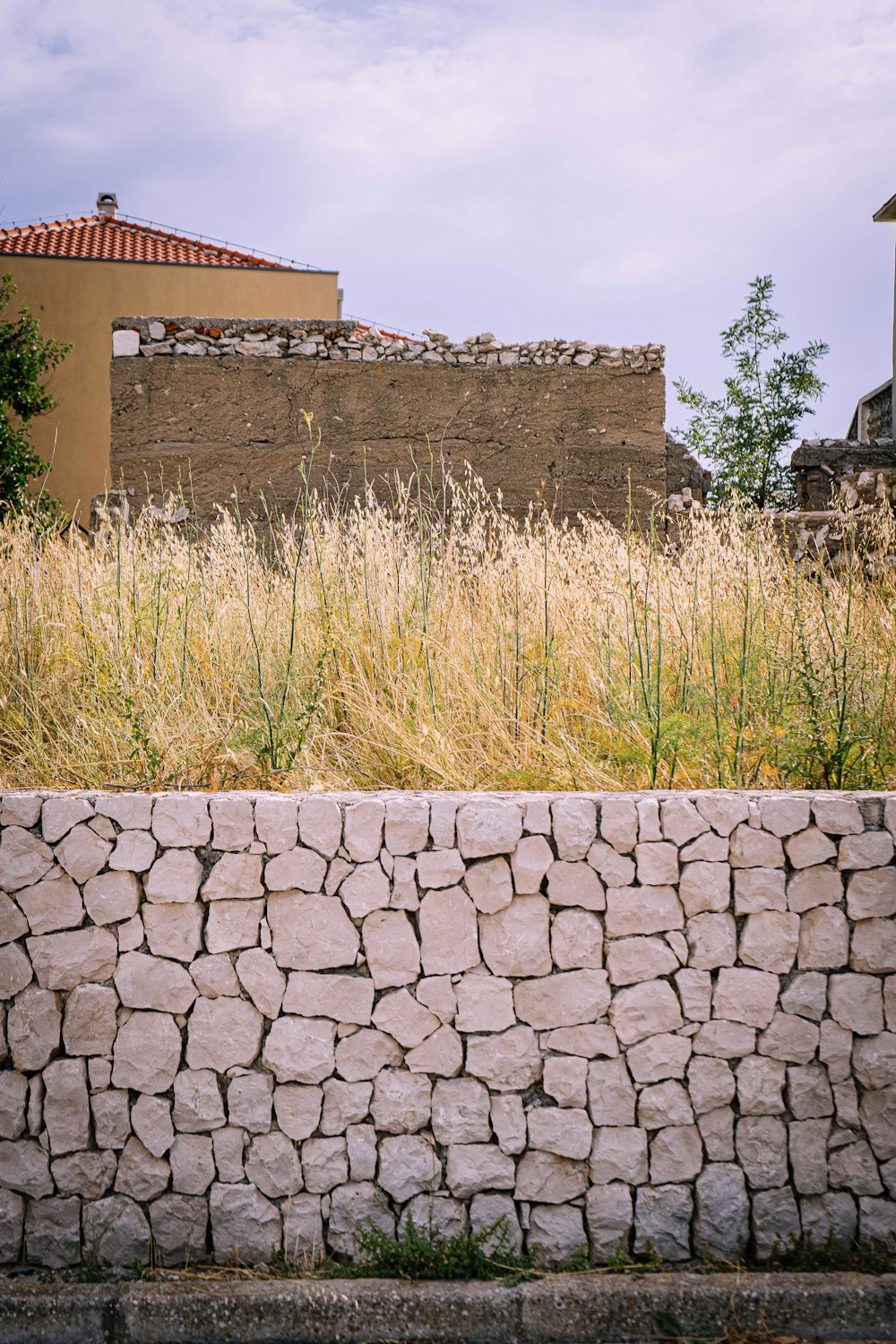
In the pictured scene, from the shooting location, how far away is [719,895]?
11.8 feet

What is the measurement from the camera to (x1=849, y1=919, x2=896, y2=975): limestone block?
3570 mm

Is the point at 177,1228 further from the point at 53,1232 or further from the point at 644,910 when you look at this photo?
the point at 644,910

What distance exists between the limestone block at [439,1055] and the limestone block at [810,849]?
1273mm

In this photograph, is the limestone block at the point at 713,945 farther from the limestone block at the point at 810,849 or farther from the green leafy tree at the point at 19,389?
the green leafy tree at the point at 19,389

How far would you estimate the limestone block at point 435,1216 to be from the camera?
3.49 meters

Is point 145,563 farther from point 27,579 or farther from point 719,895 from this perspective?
point 719,895

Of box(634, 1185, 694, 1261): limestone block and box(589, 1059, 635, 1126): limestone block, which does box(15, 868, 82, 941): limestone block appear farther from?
box(634, 1185, 694, 1261): limestone block

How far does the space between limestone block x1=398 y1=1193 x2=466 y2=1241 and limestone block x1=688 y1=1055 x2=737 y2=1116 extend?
85 cm

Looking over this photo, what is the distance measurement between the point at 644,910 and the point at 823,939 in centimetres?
60

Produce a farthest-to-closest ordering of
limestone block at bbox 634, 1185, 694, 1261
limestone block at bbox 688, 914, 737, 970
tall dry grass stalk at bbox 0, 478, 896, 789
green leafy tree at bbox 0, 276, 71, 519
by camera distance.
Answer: green leafy tree at bbox 0, 276, 71, 519
tall dry grass stalk at bbox 0, 478, 896, 789
limestone block at bbox 688, 914, 737, 970
limestone block at bbox 634, 1185, 694, 1261

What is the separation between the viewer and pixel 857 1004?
3555 mm

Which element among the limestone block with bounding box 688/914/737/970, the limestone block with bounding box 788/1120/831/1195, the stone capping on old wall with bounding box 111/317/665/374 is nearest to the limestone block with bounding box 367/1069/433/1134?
the limestone block with bounding box 688/914/737/970

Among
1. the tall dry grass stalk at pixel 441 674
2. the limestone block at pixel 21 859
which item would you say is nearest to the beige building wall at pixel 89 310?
the tall dry grass stalk at pixel 441 674

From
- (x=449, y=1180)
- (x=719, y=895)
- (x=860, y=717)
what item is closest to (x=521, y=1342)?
(x=449, y=1180)
